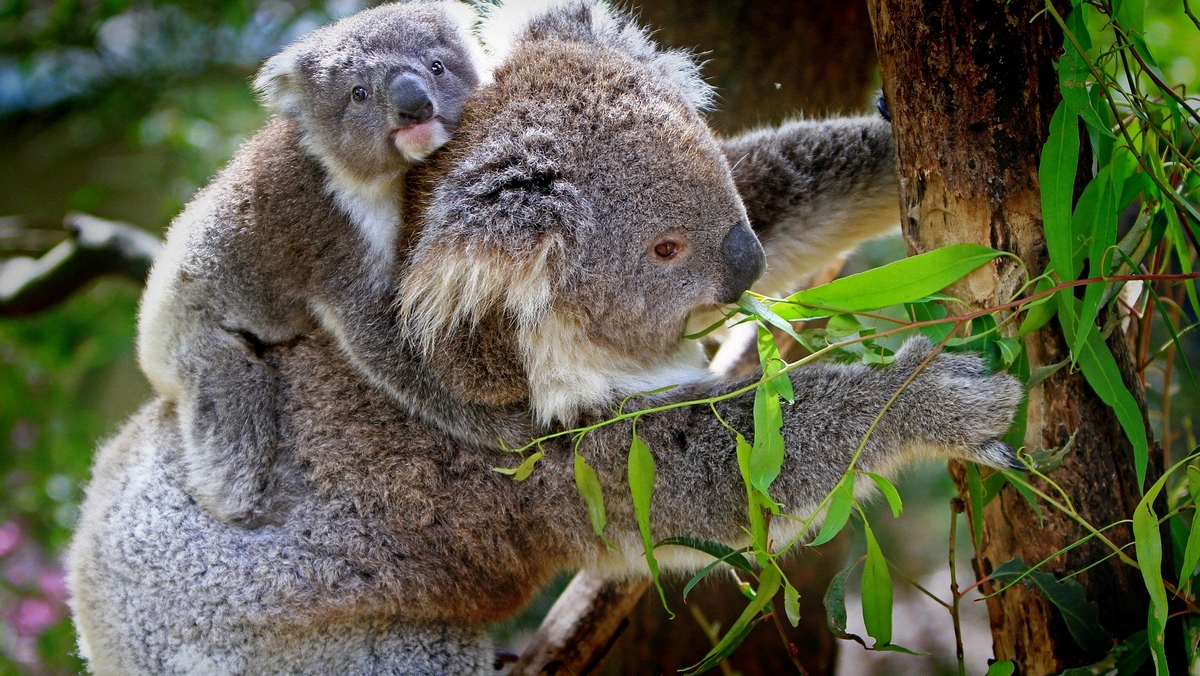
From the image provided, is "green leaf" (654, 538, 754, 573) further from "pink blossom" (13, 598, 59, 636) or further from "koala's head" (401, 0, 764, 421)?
"pink blossom" (13, 598, 59, 636)

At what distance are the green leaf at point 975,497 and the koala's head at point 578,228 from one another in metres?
0.63

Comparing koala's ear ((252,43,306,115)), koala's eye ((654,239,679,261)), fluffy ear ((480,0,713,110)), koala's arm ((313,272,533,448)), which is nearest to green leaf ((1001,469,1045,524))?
koala's eye ((654,239,679,261))

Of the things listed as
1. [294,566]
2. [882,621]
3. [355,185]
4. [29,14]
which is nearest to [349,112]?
[355,185]

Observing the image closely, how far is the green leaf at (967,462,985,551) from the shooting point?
6.22ft

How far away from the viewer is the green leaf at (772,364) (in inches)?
70.2

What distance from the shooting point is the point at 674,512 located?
7.06 ft

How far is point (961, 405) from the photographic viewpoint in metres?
1.87

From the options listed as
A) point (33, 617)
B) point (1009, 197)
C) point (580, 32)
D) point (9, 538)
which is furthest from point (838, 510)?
point (9, 538)

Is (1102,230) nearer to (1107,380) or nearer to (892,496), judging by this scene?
(1107,380)

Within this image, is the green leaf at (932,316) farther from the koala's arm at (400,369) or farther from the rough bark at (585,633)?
the rough bark at (585,633)

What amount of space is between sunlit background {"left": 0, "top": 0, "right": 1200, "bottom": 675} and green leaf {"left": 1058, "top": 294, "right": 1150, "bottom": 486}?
8.61 ft

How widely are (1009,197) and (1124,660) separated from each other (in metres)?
1.01

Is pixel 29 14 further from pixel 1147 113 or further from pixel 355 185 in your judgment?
pixel 1147 113

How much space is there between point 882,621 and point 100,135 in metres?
5.91
